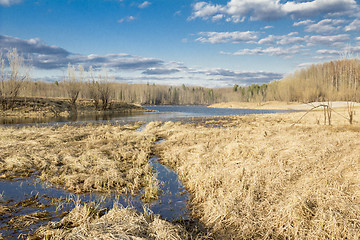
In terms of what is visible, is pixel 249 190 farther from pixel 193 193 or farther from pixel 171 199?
pixel 171 199

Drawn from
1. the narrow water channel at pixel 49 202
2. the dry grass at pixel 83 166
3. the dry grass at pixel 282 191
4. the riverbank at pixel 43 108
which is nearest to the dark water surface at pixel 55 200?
the narrow water channel at pixel 49 202

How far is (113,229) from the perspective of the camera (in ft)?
12.1

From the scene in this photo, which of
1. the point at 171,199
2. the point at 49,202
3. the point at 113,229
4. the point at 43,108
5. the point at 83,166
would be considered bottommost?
the point at 171,199

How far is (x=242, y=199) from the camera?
16.9 feet

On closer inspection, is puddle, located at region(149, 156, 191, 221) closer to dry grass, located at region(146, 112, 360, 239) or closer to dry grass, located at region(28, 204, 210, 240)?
dry grass, located at region(146, 112, 360, 239)

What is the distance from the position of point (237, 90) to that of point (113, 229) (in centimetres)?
17149

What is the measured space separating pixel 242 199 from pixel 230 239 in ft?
4.27

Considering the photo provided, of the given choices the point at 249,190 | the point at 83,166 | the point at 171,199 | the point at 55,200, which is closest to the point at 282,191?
the point at 249,190

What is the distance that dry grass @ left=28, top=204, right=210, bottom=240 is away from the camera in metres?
3.57

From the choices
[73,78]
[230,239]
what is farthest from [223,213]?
[73,78]

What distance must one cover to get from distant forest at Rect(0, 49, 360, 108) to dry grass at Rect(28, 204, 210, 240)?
12362 mm

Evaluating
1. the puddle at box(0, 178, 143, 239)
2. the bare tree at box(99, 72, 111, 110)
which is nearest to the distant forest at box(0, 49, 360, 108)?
the bare tree at box(99, 72, 111, 110)

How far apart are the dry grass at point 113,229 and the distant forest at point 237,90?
40.6ft

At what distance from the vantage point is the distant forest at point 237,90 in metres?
42.2
